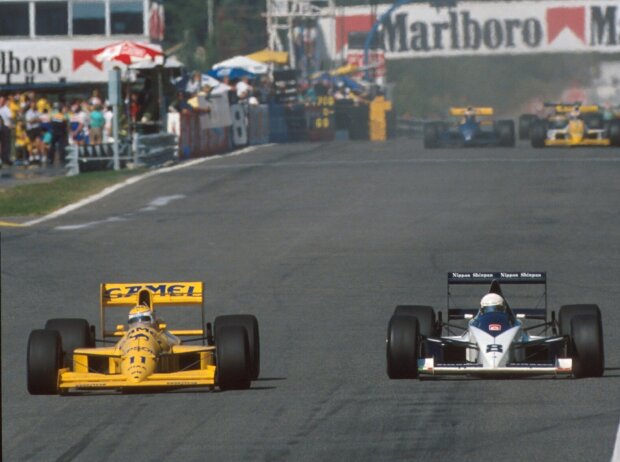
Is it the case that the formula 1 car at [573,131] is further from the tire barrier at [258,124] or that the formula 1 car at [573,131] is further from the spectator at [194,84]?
the spectator at [194,84]

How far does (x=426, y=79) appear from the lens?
102062mm

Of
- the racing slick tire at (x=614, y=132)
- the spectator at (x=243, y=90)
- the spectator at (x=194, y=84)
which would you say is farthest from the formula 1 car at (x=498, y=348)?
the spectator at (x=243, y=90)

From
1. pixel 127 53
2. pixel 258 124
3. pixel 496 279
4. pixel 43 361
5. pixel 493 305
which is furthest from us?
pixel 258 124

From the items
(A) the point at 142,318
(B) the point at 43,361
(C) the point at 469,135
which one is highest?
(C) the point at 469,135

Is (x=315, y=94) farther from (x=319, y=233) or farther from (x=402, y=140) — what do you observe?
(x=319, y=233)

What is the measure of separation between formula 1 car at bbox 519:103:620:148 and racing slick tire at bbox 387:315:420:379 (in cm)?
3041

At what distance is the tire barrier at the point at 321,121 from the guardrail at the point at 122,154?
44.7 feet

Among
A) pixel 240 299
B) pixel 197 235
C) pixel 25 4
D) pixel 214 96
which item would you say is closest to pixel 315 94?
pixel 25 4

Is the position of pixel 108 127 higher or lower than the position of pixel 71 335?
higher

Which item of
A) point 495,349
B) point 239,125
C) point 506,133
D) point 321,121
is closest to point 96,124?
point 239,125

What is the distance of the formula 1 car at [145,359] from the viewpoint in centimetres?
1207

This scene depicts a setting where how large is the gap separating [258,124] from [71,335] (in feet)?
118

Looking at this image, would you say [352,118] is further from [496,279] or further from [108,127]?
[496,279]

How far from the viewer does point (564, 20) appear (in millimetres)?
91688
